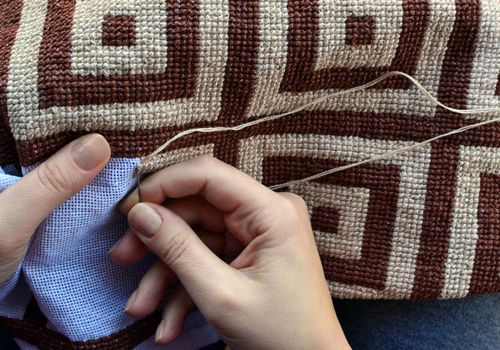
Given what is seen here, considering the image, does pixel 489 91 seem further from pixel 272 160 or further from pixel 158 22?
pixel 158 22

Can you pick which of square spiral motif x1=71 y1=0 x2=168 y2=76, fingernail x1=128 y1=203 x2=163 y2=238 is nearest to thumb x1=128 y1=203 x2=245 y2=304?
fingernail x1=128 y1=203 x2=163 y2=238

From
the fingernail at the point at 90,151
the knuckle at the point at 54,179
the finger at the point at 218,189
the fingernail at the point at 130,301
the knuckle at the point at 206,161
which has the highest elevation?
the fingernail at the point at 90,151

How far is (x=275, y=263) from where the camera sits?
56 cm

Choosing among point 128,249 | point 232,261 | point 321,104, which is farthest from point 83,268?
point 321,104

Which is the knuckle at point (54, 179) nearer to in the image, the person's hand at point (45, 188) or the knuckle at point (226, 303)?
the person's hand at point (45, 188)

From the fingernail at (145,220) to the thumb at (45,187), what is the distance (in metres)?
0.06

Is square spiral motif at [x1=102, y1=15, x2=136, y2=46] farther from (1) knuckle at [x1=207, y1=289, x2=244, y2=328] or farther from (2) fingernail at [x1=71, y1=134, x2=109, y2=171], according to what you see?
(1) knuckle at [x1=207, y1=289, x2=244, y2=328]

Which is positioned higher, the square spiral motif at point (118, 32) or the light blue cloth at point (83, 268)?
the square spiral motif at point (118, 32)

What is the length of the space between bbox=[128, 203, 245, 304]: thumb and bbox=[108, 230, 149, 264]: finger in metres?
0.02

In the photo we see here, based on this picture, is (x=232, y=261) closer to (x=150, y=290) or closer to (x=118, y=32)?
(x=150, y=290)

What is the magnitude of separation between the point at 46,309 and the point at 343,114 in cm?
41

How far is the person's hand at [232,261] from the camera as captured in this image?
0.54 metres

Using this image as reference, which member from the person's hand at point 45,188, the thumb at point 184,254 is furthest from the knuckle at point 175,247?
the person's hand at point 45,188

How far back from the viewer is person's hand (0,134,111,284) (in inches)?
20.1
